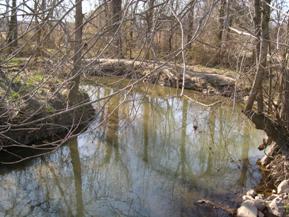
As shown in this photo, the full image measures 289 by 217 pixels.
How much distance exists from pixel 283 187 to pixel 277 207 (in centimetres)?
61

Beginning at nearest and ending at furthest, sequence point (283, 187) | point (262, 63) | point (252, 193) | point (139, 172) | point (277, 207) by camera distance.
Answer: point (277, 207) < point (262, 63) < point (283, 187) < point (252, 193) < point (139, 172)

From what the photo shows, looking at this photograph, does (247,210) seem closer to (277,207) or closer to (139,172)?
(277,207)

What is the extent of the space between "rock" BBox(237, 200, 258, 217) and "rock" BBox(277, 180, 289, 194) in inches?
25.1

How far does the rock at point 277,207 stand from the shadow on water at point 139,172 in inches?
25.8

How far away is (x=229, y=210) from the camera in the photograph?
6.14 m

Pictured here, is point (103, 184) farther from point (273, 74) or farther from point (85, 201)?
point (273, 74)

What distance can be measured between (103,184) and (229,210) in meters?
2.13

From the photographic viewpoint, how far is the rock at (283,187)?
639 cm

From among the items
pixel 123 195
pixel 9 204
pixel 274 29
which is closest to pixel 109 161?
pixel 123 195

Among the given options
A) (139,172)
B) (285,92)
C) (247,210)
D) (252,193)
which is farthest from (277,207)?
(139,172)

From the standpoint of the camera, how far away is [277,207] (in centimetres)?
591

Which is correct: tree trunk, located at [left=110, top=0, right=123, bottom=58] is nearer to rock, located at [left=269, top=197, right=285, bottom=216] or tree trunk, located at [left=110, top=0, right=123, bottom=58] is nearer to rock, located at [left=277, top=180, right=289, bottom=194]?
rock, located at [left=269, top=197, right=285, bottom=216]

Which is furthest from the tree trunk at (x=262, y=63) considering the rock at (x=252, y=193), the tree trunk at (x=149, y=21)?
the tree trunk at (x=149, y=21)

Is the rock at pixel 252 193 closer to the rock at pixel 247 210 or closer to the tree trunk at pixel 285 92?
the rock at pixel 247 210
